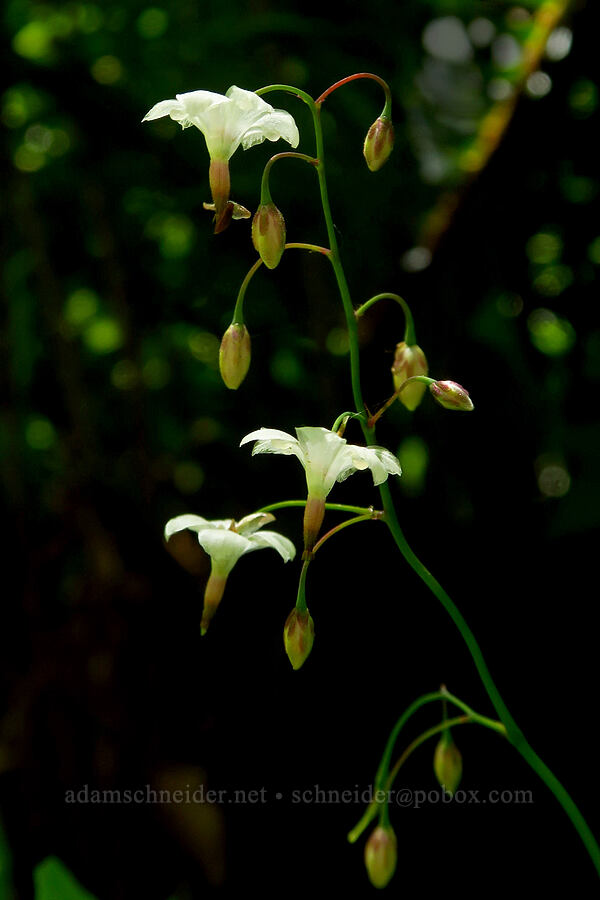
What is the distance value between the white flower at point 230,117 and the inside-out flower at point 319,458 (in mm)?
290

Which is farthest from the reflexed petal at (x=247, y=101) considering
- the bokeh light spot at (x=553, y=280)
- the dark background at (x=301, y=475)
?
the bokeh light spot at (x=553, y=280)

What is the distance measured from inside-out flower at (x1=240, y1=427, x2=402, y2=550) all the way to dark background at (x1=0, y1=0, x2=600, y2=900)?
1.01 m

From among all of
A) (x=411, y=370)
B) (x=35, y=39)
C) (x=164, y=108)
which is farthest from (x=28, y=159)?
(x=411, y=370)

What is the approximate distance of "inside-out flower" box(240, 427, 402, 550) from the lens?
85 cm

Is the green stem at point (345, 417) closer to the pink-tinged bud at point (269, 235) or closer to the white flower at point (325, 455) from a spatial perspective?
the white flower at point (325, 455)

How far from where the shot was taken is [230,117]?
0.91 meters

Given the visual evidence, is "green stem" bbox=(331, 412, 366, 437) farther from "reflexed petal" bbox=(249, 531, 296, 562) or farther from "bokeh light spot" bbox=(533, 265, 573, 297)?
"bokeh light spot" bbox=(533, 265, 573, 297)

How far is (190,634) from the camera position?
2.12 meters

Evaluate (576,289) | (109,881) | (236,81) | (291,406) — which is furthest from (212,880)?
(236,81)

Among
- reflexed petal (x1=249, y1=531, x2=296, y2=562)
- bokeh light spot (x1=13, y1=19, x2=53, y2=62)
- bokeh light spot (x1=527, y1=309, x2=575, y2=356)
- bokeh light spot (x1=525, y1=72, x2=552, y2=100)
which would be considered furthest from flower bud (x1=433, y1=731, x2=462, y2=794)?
bokeh light spot (x1=13, y1=19, x2=53, y2=62)

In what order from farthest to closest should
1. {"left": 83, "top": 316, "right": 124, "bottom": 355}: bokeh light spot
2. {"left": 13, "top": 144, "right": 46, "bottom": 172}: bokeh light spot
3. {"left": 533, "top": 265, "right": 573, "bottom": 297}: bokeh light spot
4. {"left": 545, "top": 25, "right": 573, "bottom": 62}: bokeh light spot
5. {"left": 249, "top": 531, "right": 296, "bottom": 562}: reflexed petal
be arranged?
{"left": 83, "top": 316, "right": 124, "bottom": 355}: bokeh light spot → {"left": 13, "top": 144, "right": 46, "bottom": 172}: bokeh light spot → {"left": 533, "top": 265, "right": 573, "bottom": 297}: bokeh light spot → {"left": 545, "top": 25, "right": 573, "bottom": 62}: bokeh light spot → {"left": 249, "top": 531, "right": 296, "bottom": 562}: reflexed petal

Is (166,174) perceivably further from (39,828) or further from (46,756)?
(39,828)

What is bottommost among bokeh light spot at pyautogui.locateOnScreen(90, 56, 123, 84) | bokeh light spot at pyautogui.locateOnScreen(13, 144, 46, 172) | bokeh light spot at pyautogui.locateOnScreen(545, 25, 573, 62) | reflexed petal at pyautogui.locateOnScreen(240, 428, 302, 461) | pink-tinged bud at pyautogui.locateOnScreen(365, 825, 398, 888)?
pink-tinged bud at pyautogui.locateOnScreen(365, 825, 398, 888)

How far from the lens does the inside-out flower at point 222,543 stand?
92 centimetres
